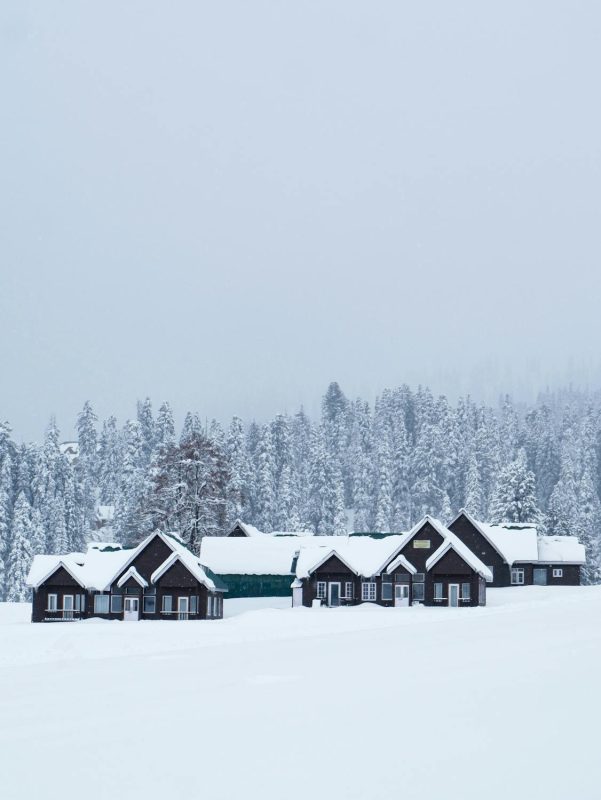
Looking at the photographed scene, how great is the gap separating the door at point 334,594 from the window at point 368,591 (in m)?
1.77

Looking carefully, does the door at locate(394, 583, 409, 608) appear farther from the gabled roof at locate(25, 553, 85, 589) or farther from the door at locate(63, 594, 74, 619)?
the door at locate(63, 594, 74, 619)

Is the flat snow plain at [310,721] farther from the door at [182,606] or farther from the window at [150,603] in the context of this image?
the window at [150,603]

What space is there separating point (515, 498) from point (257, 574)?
31.7 metres

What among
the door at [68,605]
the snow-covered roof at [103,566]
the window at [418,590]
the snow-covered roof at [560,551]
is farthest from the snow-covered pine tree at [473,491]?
the door at [68,605]

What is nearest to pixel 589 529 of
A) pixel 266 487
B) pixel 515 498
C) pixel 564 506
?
pixel 564 506

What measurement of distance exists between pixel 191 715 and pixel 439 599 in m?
52.2

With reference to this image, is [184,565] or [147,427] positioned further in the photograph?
[147,427]

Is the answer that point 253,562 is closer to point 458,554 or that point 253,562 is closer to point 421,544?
point 421,544

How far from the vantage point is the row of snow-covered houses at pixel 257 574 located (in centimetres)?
6712

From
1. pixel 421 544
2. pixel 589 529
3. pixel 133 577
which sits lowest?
pixel 133 577

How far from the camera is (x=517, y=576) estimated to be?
8356 centimetres

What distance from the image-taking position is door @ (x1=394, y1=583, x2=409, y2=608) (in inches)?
2776

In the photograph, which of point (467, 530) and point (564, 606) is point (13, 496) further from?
point (564, 606)

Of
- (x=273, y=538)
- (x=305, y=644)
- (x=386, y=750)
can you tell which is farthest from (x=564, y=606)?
(x=386, y=750)
